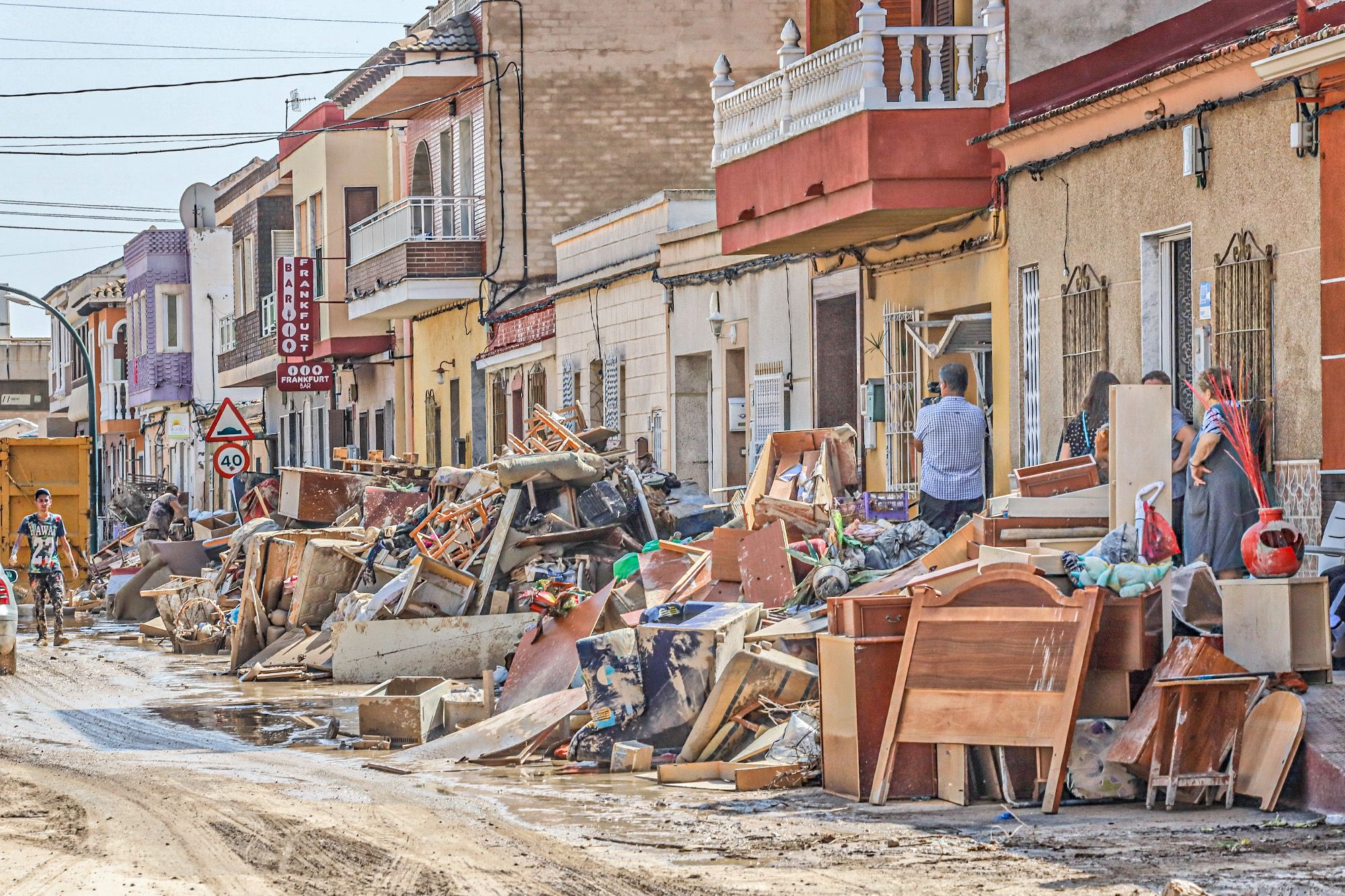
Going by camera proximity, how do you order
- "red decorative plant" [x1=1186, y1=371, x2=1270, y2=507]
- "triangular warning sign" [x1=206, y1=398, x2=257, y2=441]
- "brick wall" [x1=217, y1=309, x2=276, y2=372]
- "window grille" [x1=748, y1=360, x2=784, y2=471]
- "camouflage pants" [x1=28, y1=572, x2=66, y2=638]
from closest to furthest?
"red decorative plant" [x1=1186, y1=371, x2=1270, y2=507]
"window grille" [x1=748, y1=360, x2=784, y2=471]
"camouflage pants" [x1=28, y1=572, x2=66, y2=638]
"triangular warning sign" [x1=206, y1=398, x2=257, y2=441]
"brick wall" [x1=217, y1=309, x2=276, y2=372]

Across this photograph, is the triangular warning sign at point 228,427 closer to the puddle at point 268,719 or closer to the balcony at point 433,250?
the balcony at point 433,250

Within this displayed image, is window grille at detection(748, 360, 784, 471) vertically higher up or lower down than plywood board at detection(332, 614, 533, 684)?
higher up

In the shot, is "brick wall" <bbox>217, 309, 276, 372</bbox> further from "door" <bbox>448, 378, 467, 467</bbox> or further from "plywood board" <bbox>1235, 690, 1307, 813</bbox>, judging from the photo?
"plywood board" <bbox>1235, 690, 1307, 813</bbox>

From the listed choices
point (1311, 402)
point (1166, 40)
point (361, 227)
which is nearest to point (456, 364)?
point (361, 227)

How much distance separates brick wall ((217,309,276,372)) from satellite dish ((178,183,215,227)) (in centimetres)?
1049

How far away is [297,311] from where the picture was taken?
125ft

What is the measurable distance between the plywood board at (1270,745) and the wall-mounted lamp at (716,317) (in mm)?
13850

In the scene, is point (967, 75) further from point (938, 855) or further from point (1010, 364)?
point (938, 855)

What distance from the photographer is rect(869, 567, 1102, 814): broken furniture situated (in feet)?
30.6

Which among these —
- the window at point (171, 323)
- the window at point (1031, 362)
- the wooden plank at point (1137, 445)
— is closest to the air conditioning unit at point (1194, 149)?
the window at point (1031, 362)

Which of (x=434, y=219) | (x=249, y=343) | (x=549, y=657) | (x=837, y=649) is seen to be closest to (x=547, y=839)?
(x=837, y=649)

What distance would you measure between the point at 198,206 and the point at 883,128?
43.6 m

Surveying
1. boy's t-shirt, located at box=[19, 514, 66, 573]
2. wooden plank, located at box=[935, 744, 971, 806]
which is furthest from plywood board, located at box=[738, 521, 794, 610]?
→ boy's t-shirt, located at box=[19, 514, 66, 573]

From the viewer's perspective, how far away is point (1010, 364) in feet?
53.3
